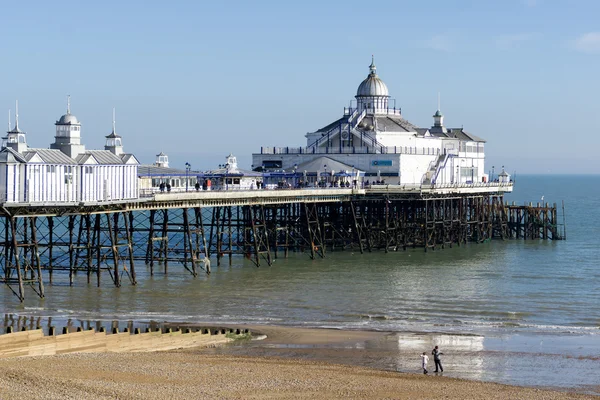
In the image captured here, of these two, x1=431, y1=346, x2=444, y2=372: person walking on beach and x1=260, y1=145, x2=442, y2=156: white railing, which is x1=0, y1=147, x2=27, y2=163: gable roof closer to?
x1=431, y1=346, x2=444, y2=372: person walking on beach

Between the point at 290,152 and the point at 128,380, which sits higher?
the point at 290,152

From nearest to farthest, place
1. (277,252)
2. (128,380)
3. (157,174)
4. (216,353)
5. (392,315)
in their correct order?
1. (128,380)
2. (216,353)
3. (392,315)
4. (157,174)
5. (277,252)

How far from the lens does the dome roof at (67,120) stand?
171 ft

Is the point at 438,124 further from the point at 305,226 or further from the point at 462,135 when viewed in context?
the point at 305,226

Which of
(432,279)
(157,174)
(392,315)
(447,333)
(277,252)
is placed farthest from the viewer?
(277,252)

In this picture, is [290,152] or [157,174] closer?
[157,174]

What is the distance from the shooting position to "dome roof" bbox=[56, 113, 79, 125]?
52259 millimetres

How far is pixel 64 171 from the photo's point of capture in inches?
1929

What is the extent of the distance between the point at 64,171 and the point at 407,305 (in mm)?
16066

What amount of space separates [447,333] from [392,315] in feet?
16.0

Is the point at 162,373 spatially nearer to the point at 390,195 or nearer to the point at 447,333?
the point at 447,333

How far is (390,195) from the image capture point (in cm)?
7481

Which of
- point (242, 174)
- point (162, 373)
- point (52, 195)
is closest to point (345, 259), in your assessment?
point (242, 174)

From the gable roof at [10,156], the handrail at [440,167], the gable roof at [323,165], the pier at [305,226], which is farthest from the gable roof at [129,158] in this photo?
the handrail at [440,167]
